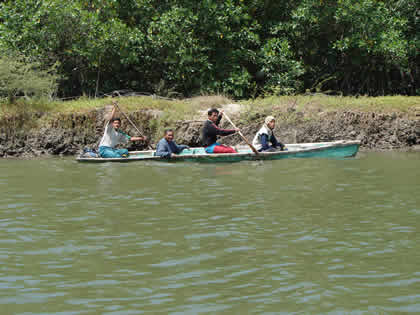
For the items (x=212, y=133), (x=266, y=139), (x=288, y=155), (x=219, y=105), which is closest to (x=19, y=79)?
(x=219, y=105)

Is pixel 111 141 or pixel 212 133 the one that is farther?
pixel 111 141

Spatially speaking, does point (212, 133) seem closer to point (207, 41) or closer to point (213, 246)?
point (207, 41)

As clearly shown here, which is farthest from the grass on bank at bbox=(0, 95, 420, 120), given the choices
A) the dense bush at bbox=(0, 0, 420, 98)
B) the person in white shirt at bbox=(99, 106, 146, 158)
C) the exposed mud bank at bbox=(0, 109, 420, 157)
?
the person in white shirt at bbox=(99, 106, 146, 158)

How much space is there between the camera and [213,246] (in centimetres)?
636

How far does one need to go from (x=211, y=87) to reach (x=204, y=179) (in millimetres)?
9735

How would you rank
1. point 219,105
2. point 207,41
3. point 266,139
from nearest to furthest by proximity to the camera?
point 266,139, point 219,105, point 207,41

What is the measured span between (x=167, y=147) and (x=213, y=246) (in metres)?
8.56

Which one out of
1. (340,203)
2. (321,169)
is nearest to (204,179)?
(321,169)

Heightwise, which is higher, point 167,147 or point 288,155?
point 167,147

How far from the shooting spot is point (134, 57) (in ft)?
67.5

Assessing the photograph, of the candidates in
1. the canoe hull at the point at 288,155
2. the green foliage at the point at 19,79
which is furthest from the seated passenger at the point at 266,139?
the green foliage at the point at 19,79

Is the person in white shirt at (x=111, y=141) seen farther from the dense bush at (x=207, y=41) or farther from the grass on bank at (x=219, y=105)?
the dense bush at (x=207, y=41)

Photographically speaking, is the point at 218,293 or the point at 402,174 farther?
the point at 402,174

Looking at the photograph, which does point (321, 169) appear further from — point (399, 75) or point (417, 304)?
point (399, 75)
